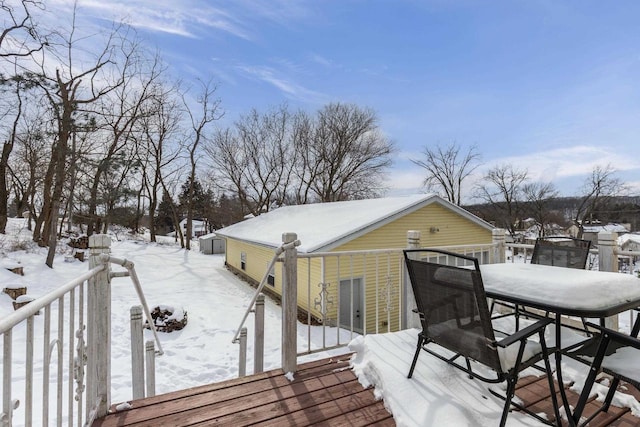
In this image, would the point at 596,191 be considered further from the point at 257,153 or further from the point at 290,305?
the point at 290,305

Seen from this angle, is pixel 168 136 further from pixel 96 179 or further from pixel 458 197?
pixel 458 197

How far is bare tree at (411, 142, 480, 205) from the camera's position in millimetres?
26594

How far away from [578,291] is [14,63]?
14.9m

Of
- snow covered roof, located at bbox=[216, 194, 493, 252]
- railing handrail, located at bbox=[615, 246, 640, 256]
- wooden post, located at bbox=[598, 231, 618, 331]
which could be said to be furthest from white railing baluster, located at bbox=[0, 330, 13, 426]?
snow covered roof, located at bbox=[216, 194, 493, 252]

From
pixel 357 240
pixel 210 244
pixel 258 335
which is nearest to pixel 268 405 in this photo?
pixel 258 335

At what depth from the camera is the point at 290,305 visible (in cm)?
258

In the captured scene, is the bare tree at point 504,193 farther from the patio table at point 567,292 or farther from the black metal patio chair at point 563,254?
the patio table at point 567,292

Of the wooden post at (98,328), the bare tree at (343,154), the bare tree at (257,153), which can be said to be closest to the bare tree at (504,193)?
the bare tree at (343,154)

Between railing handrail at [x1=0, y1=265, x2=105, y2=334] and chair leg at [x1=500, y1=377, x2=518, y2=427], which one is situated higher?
railing handrail at [x1=0, y1=265, x2=105, y2=334]

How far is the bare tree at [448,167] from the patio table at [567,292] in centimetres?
2580

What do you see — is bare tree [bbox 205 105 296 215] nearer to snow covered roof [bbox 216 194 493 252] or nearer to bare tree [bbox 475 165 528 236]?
snow covered roof [bbox 216 194 493 252]

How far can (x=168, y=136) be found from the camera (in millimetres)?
20719

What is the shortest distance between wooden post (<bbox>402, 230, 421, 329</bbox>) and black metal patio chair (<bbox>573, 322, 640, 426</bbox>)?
1609 millimetres

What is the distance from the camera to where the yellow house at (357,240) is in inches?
328
